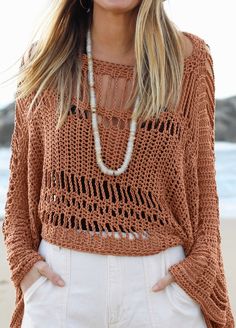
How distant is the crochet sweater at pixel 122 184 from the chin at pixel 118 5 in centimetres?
17

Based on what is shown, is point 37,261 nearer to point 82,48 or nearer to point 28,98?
point 28,98

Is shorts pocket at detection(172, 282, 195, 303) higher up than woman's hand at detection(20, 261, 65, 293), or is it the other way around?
woman's hand at detection(20, 261, 65, 293)

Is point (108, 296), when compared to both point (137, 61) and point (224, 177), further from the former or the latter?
point (224, 177)

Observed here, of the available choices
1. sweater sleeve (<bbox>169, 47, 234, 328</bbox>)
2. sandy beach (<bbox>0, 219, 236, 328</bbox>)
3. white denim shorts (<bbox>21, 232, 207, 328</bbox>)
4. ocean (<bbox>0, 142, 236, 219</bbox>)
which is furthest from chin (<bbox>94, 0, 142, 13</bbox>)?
ocean (<bbox>0, 142, 236, 219</bbox>)

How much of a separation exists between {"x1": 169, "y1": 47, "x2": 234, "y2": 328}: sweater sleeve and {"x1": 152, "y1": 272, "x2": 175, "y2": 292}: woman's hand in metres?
0.01

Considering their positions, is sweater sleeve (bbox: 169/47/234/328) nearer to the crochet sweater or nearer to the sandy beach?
the crochet sweater

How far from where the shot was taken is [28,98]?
7.66 feet

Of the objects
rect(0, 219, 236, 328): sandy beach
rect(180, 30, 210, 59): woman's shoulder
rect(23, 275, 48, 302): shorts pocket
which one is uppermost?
rect(180, 30, 210, 59): woman's shoulder

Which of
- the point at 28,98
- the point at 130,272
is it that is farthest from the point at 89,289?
the point at 28,98

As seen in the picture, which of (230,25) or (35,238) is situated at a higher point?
(35,238)

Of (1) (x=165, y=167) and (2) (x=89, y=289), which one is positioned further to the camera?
(1) (x=165, y=167)

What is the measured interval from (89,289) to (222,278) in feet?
1.63

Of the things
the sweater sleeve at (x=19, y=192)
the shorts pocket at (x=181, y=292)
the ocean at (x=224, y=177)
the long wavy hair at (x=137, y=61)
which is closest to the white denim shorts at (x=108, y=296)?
the shorts pocket at (x=181, y=292)

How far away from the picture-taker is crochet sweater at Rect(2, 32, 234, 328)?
7.02 feet
